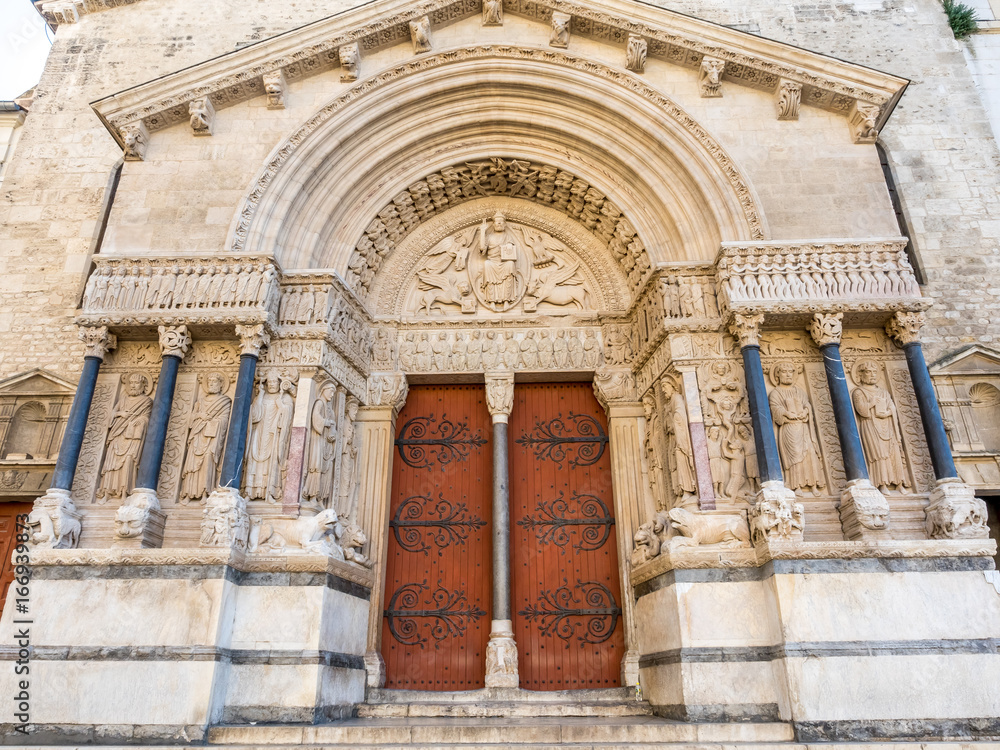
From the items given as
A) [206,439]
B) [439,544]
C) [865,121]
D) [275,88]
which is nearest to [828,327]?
[865,121]

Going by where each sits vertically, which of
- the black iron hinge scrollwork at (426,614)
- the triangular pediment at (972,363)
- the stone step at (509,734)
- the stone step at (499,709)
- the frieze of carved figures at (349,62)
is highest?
the frieze of carved figures at (349,62)

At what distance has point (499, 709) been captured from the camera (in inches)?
266

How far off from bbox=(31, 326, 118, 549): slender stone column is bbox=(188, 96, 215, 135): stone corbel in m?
2.68

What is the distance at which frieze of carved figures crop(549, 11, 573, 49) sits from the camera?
8508 mm

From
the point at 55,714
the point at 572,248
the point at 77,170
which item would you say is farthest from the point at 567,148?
the point at 55,714

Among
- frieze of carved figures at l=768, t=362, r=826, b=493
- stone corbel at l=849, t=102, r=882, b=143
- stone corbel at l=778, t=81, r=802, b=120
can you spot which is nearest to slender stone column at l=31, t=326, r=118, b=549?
frieze of carved figures at l=768, t=362, r=826, b=493

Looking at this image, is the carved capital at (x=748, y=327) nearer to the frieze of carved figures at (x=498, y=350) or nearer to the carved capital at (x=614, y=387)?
the carved capital at (x=614, y=387)

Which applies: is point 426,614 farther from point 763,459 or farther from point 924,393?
point 924,393

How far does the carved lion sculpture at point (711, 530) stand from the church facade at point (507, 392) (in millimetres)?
33

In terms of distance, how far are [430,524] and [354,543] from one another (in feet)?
3.63

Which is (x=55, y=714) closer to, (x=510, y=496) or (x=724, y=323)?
(x=510, y=496)

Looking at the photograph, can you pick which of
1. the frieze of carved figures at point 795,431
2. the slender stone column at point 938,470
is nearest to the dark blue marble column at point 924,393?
the slender stone column at point 938,470

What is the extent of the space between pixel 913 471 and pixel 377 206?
6853 millimetres

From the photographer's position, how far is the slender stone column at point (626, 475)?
7.51 metres
